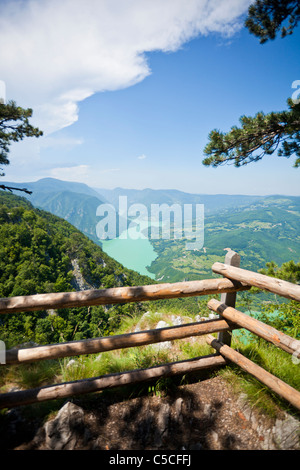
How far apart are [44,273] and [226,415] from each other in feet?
194

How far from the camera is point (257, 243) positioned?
18100 cm

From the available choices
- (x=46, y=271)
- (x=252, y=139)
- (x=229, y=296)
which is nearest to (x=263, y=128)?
(x=252, y=139)

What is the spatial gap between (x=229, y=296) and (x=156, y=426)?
1898mm

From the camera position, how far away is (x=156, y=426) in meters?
2.50

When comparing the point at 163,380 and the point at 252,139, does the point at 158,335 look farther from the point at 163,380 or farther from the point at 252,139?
the point at 252,139

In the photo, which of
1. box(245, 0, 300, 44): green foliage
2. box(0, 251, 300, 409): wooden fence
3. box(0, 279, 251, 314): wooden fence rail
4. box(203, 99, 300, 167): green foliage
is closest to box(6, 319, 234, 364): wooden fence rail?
box(0, 251, 300, 409): wooden fence

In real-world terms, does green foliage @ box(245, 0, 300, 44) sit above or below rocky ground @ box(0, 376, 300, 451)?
above

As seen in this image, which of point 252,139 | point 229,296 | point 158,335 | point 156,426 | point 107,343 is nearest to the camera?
point 156,426

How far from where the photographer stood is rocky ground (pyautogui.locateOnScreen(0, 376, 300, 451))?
7.30ft

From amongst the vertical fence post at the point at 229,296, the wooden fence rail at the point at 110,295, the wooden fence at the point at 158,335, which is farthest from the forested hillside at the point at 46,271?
the wooden fence rail at the point at 110,295

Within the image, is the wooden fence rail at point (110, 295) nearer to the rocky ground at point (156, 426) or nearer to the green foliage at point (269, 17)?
the rocky ground at point (156, 426)

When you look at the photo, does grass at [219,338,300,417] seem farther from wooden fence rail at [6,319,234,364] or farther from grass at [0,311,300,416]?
wooden fence rail at [6,319,234,364]
